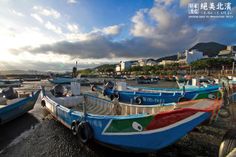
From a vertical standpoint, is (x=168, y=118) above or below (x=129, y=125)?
above

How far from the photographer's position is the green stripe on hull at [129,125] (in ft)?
15.7

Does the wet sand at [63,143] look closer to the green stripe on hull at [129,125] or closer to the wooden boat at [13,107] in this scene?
the wooden boat at [13,107]

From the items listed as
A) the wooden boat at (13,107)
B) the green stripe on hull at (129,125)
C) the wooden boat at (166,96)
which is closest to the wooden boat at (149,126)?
the green stripe on hull at (129,125)

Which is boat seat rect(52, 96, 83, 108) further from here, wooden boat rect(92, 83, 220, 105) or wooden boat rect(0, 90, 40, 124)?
wooden boat rect(92, 83, 220, 105)

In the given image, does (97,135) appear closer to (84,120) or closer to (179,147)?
(84,120)

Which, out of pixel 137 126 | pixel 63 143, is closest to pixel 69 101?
pixel 63 143

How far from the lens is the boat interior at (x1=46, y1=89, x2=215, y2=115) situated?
486cm

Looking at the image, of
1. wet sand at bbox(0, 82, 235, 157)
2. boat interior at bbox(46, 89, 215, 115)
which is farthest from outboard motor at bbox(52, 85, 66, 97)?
wet sand at bbox(0, 82, 235, 157)

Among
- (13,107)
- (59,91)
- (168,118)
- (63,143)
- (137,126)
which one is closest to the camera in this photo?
(168,118)

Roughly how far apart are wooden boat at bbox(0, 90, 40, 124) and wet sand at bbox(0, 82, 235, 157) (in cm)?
62

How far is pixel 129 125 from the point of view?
4.97 metres

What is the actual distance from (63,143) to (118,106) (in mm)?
2971

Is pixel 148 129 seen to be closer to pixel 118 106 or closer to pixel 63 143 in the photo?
pixel 118 106

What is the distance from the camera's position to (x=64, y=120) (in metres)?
7.93
